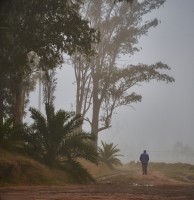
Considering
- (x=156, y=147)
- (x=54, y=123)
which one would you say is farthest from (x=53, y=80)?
(x=156, y=147)

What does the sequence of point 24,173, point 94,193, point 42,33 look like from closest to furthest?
point 94,193
point 24,173
point 42,33

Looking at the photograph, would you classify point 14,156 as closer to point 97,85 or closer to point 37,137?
point 37,137

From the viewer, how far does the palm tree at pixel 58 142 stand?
13.8m

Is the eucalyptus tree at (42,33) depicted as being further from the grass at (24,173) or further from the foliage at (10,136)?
the grass at (24,173)

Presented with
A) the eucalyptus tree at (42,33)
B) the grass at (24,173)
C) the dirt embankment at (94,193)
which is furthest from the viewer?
the eucalyptus tree at (42,33)

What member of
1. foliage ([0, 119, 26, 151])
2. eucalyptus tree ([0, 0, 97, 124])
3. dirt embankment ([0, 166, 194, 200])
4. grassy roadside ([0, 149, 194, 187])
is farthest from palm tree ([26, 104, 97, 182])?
dirt embankment ([0, 166, 194, 200])

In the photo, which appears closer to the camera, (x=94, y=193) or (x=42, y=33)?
(x=94, y=193)

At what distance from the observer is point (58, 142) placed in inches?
557

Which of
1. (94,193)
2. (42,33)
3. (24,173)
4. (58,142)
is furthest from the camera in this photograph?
(58,142)

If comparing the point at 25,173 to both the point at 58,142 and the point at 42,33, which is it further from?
the point at 42,33

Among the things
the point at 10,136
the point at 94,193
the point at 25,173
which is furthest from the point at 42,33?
the point at 94,193

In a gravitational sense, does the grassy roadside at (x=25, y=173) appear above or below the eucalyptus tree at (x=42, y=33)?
below

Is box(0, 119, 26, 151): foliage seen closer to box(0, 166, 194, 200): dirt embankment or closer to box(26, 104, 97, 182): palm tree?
box(26, 104, 97, 182): palm tree

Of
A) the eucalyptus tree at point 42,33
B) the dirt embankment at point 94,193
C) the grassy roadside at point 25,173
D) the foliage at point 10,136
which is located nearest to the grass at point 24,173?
the grassy roadside at point 25,173
